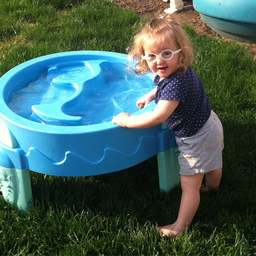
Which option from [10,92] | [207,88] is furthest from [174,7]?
[10,92]

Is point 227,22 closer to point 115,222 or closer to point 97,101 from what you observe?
point 97,101

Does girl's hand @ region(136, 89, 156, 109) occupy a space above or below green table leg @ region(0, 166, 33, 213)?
above

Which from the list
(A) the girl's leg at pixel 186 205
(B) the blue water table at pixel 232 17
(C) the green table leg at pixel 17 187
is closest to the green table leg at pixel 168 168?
(A) the girl's leg at pixel 186 205

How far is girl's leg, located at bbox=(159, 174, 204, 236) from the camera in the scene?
1923 millimetres

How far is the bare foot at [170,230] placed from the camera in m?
1.90

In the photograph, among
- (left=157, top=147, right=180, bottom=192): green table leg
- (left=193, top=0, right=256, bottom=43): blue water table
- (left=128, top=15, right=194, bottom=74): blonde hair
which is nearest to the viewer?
(left=128, top=15, right=194, bottom=74): blonde hair

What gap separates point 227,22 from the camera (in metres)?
3.72

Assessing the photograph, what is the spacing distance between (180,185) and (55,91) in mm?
928

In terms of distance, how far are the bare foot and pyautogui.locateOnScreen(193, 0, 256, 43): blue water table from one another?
89.0 inches

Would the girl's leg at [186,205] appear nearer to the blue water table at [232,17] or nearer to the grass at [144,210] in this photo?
the grass at [144,210]

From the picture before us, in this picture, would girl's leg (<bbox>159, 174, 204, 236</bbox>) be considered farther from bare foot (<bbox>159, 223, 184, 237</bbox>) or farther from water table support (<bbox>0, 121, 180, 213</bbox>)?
water table support (<bbox>0, 121, 180, 213</bbox>)

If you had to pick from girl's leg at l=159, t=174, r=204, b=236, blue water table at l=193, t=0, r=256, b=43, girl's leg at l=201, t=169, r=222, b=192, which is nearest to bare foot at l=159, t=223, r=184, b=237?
girl's leg at l=159, t=174, r=204, b=236

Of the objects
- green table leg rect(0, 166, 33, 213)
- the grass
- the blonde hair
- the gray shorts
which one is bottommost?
the grass

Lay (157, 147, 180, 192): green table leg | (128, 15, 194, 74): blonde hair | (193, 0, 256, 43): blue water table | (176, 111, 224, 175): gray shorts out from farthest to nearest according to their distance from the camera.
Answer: (193, 0, 256, 43): blue water table < (157, 147, 180, 192): green table leg < (176, 111, 224, 175): gray shorts < (128, 15, 194, 74): blonde hair
